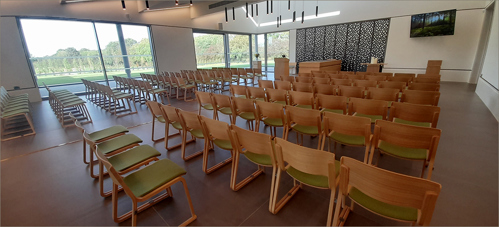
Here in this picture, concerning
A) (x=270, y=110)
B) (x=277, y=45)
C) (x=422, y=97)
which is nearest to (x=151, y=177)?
(x=270, y=110)

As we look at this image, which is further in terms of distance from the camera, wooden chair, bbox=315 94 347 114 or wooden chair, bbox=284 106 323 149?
wooden chair, bbox=315 94 347 114

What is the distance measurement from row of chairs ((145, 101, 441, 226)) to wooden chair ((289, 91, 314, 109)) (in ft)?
3.10

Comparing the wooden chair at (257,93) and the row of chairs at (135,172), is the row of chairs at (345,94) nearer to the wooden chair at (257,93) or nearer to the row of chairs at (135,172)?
the wooden chair at (257,93)

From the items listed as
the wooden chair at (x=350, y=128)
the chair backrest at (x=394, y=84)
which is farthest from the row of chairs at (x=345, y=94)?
the wooden chair at (x=350, y=128)

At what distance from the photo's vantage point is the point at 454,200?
1903 millimetres

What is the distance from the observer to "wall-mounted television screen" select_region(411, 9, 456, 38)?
321 inches

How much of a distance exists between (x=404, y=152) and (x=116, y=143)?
3161mm

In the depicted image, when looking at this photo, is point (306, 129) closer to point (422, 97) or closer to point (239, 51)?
point (422, 97)

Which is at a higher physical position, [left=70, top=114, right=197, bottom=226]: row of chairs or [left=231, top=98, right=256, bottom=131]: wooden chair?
[left=231, top=98, right=256, bottom=131]: wooden chair

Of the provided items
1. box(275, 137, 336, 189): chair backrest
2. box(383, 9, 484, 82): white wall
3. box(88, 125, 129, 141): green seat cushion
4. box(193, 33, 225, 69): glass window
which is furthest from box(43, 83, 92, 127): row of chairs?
box(383, 9, 484, 82): white wall

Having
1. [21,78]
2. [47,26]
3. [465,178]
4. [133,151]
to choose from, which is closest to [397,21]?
[465,178]

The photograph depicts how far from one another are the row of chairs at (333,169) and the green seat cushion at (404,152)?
0.49 ft

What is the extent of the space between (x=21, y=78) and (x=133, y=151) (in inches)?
327

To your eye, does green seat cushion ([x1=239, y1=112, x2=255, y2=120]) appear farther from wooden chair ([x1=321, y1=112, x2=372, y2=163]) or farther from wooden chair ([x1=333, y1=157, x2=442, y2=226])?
wooden chair ([x1=333, y1=157, x2=442, y2=226])
